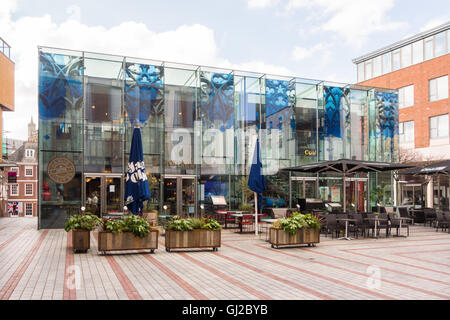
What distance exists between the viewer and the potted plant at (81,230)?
1015 cm

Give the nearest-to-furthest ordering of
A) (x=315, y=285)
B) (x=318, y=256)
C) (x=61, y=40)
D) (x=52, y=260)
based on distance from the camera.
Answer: (x=315, y=285)
(x=52, y=260)
(x=318, y=256)
(x=61, y=40)

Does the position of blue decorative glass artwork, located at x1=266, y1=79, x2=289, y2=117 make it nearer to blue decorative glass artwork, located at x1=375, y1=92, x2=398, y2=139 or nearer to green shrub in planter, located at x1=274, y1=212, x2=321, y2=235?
blue decorative glass artwork, located at x1=375, y1=92, x2=398, y2=139

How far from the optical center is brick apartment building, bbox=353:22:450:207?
107ft

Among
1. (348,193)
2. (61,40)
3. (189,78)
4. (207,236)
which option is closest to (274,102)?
(189,78)

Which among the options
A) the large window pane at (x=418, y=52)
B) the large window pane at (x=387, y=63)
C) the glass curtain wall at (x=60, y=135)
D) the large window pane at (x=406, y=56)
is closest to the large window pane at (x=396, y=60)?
the large window pane at (x=387, y=63)

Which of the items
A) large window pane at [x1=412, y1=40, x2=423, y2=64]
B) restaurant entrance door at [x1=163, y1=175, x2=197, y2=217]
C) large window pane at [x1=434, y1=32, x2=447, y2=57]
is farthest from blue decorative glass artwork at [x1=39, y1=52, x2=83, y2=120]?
large window pane at [x1=412, y1=40, x2=423, y2=64]

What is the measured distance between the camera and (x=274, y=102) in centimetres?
2188

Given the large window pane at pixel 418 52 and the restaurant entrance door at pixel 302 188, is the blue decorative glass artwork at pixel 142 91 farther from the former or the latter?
the large window pane at pixel 418 52

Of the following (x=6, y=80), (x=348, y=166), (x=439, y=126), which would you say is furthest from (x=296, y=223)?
(x=439, y=126)

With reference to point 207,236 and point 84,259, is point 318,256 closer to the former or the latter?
point 207,236

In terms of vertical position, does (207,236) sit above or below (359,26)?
below

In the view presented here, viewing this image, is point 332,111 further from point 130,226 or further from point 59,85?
point 130,226

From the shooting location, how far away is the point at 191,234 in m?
10.5
